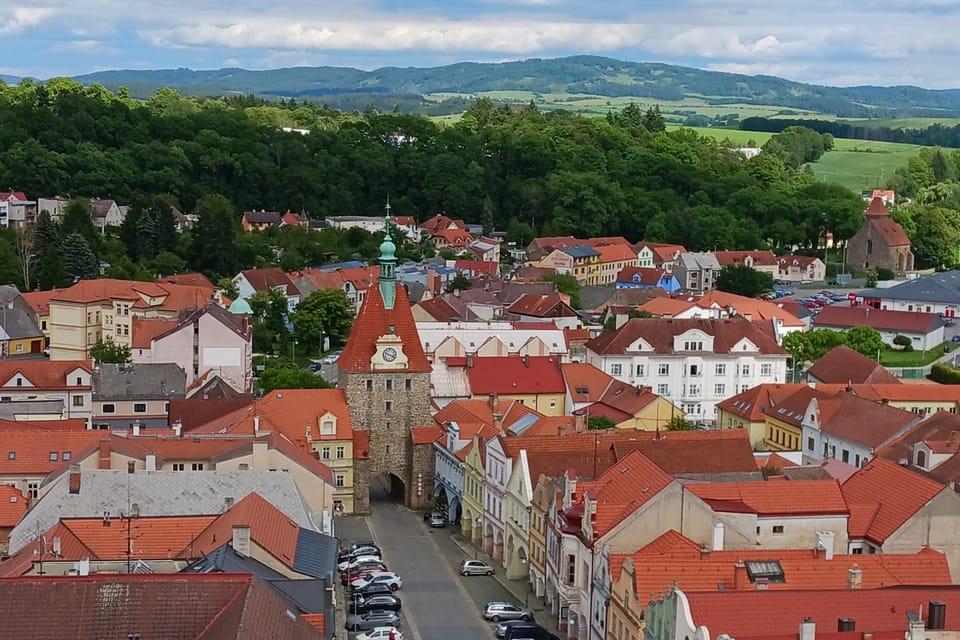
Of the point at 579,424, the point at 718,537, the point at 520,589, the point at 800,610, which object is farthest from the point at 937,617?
the point at 579,424

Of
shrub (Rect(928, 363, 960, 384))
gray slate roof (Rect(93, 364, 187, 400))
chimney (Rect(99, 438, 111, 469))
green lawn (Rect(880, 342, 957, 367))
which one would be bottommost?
green lawn (Rect(880, 342, 957, 367))

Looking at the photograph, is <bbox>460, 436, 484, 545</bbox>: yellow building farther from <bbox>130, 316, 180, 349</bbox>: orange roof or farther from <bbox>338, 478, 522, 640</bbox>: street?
<bbox>130, 316, 180, 349</bbox>: orange roof

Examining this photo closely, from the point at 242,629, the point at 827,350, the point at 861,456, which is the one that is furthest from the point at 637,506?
the point at 827,350

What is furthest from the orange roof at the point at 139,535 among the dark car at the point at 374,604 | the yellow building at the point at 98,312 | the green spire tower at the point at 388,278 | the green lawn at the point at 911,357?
the green lawn at the point at 911,357

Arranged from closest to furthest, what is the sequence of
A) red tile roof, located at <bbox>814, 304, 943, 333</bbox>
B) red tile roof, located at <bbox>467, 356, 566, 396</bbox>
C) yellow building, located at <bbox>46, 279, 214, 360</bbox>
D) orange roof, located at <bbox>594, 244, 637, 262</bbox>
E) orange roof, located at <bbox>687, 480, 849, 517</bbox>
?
1. orange roof, located at <bbox>687, 480, 849, 517</bbox>
2. red tile roof, located at <bbox>467, 356, 566, 396</bbox>
3. yellow building, located at <bbox>46, 279, 214, 360</bbox>
4. red tile roof, located at <bbox>814, 304, 943, 333</bbox>
5. orange roof, located at <bbox>594, 244, 637, 262</bbox>

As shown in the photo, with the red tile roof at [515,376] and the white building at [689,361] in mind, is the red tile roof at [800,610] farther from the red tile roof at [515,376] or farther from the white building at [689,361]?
the white building at [689,361]

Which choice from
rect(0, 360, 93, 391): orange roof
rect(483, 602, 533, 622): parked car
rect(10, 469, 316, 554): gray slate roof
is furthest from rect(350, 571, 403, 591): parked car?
rect(0, 360, 93, 391): orange roof

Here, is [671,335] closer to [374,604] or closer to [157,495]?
[374,604]
